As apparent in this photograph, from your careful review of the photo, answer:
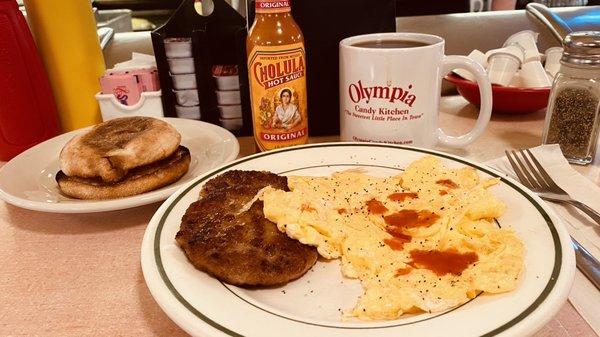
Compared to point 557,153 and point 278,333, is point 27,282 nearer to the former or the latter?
point 278,333

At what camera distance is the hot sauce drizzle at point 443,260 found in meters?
0.88

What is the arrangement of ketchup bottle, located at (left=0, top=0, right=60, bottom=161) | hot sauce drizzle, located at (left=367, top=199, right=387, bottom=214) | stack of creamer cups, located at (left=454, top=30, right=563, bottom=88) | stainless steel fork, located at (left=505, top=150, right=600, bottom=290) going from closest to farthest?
stainless steel fork, located at (left=505, top=150, right=600, bottom=290)
hot sauce drizzle, located at (left=367, top=199, right=387, bottom=214)
ketchup bottle, located at (left=0, top=0, right=60, bottom=161)
stack of creamer cups, located at (left=454, top=30, right=563, bottom=88)

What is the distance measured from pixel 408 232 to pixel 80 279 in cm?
74

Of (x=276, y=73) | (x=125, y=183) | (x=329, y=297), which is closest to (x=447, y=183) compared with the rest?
(x=329, y=297)

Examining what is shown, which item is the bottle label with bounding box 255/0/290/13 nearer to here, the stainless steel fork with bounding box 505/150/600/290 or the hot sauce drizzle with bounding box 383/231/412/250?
the hot sauce drizzle with bounding box 383/231/412/250

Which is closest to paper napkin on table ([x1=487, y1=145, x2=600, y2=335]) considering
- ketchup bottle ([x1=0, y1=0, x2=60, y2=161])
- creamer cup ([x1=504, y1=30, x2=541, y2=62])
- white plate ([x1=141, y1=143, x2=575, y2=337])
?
white plate ([x1=141, y1=143, x2=575, y2=337])

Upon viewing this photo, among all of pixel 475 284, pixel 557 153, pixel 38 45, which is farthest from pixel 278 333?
pixel 38 45

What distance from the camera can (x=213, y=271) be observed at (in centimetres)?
85

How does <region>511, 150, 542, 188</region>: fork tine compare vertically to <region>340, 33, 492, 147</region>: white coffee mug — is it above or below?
below

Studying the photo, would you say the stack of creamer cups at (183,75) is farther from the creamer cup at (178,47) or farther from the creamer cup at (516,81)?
the creamer cup at (516,81)

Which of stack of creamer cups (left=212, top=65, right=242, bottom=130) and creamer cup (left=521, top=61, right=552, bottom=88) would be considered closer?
stack of creamer cups (left=212, top=65, right=242, bottom=130)

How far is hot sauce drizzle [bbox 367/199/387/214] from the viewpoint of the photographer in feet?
3.47

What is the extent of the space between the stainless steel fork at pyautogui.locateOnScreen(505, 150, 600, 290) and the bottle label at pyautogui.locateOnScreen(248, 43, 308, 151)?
0.65 metres

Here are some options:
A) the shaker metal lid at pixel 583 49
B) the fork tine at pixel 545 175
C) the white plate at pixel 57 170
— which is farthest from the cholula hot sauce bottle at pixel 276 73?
the shaker metal lid at pixel 583 49
